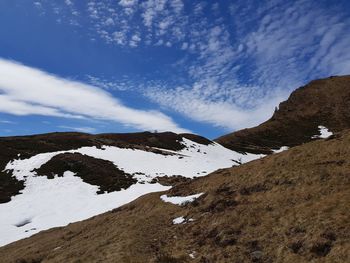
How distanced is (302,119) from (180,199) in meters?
105

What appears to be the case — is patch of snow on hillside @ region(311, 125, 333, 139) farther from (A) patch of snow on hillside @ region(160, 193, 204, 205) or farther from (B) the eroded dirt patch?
(A) patch of snow on hillside @ region(160, 193, 204, 205)

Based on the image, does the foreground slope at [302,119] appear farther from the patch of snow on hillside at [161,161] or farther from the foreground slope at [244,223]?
the foreground slope at [244,223]

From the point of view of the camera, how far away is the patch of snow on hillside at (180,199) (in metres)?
27.2

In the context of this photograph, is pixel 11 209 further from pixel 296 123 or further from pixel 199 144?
pixel 296 123

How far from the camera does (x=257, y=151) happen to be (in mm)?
92688

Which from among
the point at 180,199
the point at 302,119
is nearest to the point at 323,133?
the point at 302,119

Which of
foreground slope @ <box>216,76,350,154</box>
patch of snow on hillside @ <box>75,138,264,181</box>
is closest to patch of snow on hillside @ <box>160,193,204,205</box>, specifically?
patch of snow on hillside @ <box>75,138,264,181</box>

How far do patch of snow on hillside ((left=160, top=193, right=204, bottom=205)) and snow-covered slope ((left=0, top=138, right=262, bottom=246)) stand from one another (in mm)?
10944

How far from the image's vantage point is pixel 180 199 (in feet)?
95.7

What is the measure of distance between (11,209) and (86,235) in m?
19.4

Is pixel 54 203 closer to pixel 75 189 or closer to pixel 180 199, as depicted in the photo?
pixel 75 189

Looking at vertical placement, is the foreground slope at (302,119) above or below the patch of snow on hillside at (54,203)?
above

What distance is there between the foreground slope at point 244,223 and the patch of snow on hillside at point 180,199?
0.35 metres

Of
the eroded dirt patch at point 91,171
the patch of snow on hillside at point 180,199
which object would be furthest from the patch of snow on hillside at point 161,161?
the patch of snow on hillside at point 180,199
